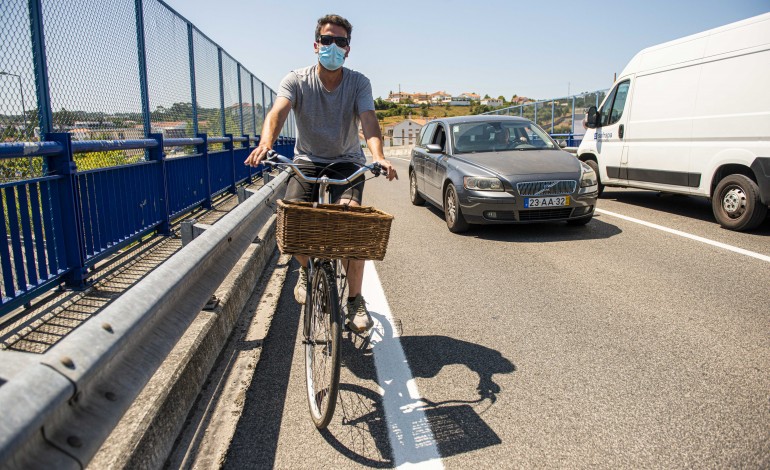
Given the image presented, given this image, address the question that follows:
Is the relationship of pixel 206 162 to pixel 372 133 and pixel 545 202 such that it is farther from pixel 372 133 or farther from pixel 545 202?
pixel 372 133

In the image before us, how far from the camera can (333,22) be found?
12.0 feet

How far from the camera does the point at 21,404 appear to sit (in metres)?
1.16

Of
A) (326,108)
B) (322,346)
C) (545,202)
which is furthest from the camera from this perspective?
(545,202)

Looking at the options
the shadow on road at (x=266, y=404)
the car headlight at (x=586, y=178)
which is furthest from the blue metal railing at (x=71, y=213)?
the car headlight at (x=586, y=178)

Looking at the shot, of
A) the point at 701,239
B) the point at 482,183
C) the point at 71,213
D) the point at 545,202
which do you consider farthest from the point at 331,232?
the point at 701,239

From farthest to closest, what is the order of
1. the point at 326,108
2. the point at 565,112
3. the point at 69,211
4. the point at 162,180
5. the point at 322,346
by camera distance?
the point at 565,112 < the point at 162,180 < the point at 69,211 < the point at 326,108 < the point at 322,346

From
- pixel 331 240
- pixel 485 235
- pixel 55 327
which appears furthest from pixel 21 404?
pixel 485 235

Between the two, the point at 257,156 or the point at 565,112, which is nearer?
the point at 257,156

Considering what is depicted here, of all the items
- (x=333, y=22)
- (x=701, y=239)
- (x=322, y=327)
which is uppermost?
(x=333, y=22)

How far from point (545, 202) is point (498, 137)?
1919 mm

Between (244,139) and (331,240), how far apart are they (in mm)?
10960

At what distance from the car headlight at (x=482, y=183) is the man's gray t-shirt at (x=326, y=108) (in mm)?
3916

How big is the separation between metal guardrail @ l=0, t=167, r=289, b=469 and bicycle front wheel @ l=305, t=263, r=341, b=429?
2.58ft

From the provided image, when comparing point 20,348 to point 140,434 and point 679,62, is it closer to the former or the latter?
point 140,434
